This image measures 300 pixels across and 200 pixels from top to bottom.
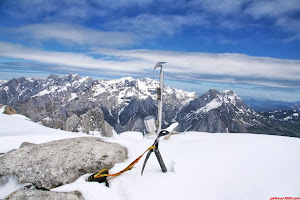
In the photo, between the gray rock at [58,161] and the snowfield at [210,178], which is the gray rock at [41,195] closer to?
the snowfield at [210,178]

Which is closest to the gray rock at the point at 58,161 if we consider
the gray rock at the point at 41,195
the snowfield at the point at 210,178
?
the snowfield at the point at 210,178

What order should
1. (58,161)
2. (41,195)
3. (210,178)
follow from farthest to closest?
(58,161) < (210,178) < (41,195)

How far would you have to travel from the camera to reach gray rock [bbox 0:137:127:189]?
22.2 ft

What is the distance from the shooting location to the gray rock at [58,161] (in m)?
6.77

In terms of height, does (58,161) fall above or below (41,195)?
above

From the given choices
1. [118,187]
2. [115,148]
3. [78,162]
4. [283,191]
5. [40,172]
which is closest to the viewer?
[283,191]

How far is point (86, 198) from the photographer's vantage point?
600cm

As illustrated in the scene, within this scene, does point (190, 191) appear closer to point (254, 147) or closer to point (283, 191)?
point (283, 191)

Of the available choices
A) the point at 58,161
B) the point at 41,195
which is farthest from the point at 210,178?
the point at 58,161

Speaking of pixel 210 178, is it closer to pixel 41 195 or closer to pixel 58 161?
pixel 41 195

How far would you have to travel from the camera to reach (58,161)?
7289 mm

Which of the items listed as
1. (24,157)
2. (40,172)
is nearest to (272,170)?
(40,172)

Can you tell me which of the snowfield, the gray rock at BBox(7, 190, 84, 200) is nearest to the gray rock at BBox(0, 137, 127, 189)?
the snowfield

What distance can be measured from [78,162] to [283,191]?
7097 mm
